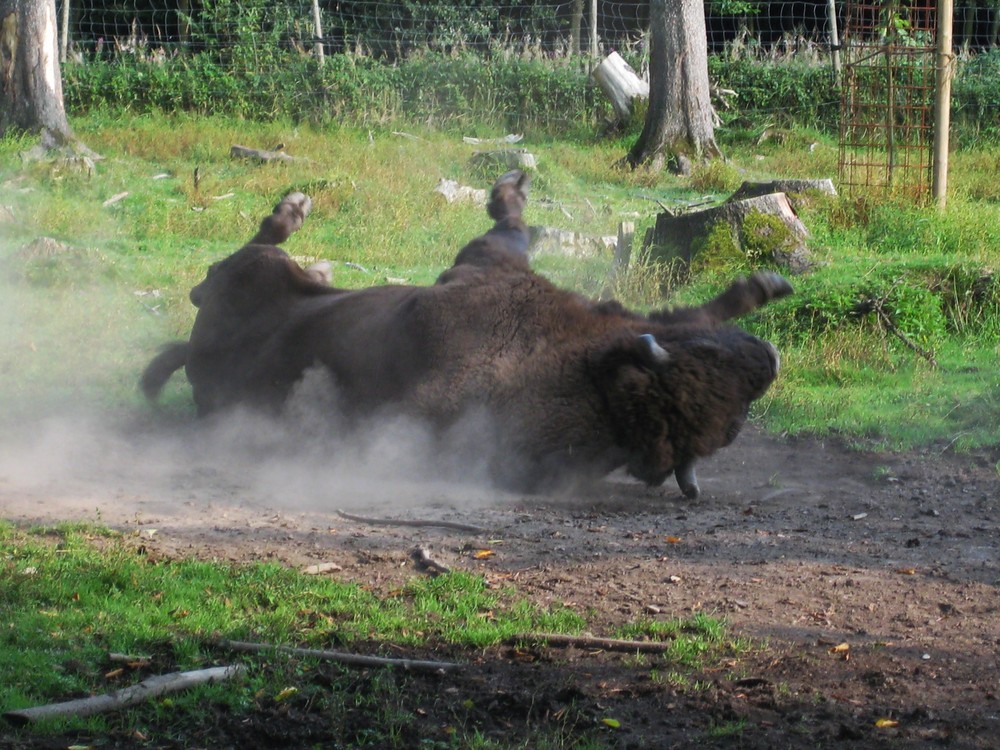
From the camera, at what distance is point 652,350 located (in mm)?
6551

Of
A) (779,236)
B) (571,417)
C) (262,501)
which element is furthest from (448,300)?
(779,236)

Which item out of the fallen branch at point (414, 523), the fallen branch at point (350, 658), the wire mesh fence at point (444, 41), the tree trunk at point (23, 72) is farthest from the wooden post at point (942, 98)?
the tree trunk at point (23, 72)

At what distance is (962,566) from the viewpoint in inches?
219

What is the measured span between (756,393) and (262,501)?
9.47 ft

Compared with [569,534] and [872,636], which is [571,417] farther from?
[872,636]

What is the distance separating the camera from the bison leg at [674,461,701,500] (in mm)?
6680

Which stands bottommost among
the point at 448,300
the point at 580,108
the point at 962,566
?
the point at 962,566

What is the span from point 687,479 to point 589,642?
7.60 ft

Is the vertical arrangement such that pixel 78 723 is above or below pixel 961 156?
below

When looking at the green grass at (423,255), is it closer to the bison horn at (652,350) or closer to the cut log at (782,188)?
the cut log at (782,188)

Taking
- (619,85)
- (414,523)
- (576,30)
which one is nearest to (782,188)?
(414,523)

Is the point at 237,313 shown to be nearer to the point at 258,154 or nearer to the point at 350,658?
the point at 350,658

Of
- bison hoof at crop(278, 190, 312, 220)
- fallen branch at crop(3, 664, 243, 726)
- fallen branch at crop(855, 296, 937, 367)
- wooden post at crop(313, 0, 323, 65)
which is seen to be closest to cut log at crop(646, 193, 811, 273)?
fallen branch at crop(855, 296, 937, 367)

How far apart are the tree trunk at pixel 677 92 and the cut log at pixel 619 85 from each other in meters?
1.85
